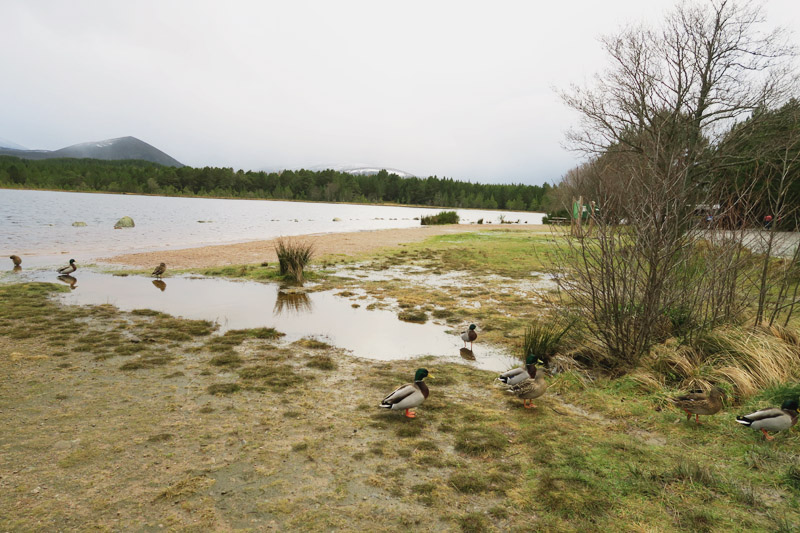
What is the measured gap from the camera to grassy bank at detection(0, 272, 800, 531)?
3346mm

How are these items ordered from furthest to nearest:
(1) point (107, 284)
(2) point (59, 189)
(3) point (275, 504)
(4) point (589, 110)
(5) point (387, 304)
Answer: (2) point (59, 189) → (4) point (589, 110) → (1) point (107, 284) → (5) point (387, 304) → (3) point (275, 504)

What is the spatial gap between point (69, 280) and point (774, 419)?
739 inches

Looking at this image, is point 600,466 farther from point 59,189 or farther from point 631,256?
point 59,189

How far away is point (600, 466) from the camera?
4.09m

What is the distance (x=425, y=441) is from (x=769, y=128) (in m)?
21.1

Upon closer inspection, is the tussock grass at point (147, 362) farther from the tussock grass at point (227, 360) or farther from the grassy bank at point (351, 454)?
the tussock grass at point (227, 360)

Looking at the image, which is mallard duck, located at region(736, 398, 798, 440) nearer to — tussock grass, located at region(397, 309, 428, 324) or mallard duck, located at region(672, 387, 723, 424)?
mallard duck, located at region(672, 387, 723, 424)

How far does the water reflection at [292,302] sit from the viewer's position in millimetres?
10741

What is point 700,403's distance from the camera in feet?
15.9

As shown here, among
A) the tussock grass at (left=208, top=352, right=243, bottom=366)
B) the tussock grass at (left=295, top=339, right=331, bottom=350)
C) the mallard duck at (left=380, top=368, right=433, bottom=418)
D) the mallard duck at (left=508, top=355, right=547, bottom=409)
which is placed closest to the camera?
the mallard duck at (left=380, top=368, right=433, bottom=418)

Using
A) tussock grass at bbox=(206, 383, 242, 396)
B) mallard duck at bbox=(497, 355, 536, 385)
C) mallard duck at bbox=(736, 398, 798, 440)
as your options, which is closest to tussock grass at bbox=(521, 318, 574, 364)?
mallard duck at bbox=(497, 355, 536, 385)

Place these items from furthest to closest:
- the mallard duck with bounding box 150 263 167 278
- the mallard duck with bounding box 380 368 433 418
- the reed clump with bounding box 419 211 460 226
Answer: the reed clump with bounding box 419 211 460 226
the mallard duck with bounding box 150 263 167 278
the mallard duck with bounding box 380 368 433 418

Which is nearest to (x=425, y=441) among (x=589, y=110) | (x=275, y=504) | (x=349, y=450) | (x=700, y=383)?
(x=349, y=450)

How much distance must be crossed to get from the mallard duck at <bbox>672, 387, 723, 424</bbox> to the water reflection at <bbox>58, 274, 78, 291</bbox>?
16.1 m
